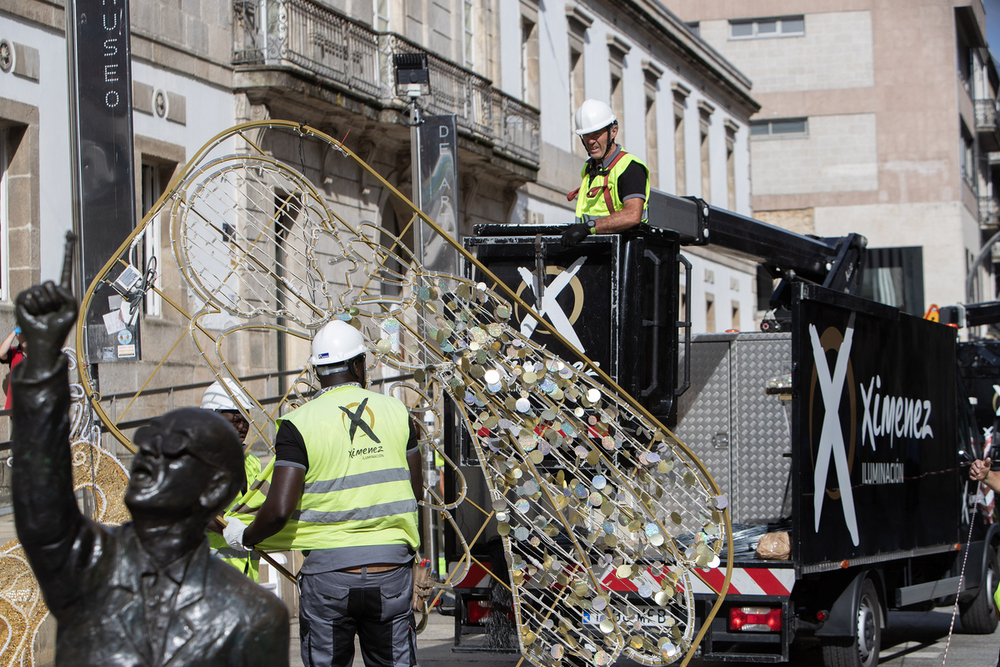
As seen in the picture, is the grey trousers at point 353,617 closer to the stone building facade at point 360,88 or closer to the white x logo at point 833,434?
the white x logo at point 833,434

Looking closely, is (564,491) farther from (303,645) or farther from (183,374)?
(183,374)

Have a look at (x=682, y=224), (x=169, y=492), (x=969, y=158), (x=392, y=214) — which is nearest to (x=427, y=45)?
(x=392, y=214)

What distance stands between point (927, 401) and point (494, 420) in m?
4.50

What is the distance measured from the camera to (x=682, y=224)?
856 centimetres

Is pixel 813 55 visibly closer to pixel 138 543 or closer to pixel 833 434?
pixel 833 434

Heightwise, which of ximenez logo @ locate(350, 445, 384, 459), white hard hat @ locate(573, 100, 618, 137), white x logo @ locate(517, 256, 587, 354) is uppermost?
white hard hat @ locate(573, 100, 618, 137)

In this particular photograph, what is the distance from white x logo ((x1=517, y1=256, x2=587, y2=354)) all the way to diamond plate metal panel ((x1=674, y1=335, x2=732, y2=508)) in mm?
1839

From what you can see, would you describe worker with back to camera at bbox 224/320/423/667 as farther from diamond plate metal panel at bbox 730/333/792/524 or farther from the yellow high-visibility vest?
diamond plate metal panel at bbox 730/333/792/524

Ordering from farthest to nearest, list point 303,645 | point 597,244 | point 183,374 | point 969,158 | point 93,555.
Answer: point 969,158 < point 183,374 < point 597,244 < point 303,645 < point 93,555

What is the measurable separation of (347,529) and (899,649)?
6401mm

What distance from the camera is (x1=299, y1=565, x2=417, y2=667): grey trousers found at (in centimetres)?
480

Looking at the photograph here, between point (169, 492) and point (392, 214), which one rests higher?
point (392, 214)

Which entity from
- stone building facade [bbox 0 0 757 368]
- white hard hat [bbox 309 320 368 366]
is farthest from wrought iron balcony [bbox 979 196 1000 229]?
white hard hat [bbox 309 320 368 366]

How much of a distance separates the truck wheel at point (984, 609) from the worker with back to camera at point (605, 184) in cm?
510
